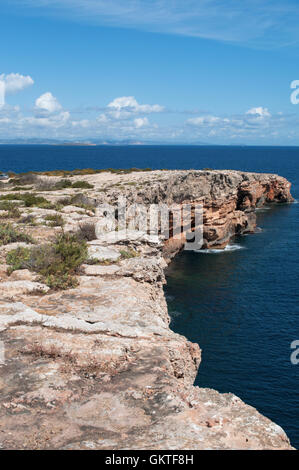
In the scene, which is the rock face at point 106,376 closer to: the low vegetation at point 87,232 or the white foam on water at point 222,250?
the low vegetation at point 87,232

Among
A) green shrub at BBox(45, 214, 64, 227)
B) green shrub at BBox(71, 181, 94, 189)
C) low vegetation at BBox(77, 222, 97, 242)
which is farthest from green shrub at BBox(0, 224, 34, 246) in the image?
green shrub at BBox(71, 181, 94, 189)

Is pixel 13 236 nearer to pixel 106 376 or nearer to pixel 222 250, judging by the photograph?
pixel 106 376

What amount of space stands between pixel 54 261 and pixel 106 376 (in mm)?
5675

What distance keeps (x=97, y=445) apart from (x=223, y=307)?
28646mm

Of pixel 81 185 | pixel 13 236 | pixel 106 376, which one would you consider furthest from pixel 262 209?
pixel 106 376

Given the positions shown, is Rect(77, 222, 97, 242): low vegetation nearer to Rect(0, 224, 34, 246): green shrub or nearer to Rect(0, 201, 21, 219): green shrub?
Rect(0, 224, 34, 246): green shrub

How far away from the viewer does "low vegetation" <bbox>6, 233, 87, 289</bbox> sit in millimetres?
11133

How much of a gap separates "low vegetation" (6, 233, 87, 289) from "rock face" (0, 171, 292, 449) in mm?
329

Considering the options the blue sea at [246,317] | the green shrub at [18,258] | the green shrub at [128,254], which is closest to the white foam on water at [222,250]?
the blue sea at [246,317]

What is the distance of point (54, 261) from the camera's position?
12008 millimetres

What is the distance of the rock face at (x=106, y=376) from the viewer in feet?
18.2

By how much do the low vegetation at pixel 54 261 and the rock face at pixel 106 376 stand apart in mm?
329
